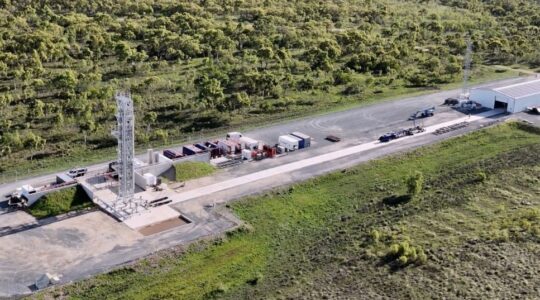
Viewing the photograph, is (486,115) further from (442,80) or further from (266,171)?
(266,171)

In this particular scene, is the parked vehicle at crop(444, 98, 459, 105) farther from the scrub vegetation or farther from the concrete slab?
the concrete slab

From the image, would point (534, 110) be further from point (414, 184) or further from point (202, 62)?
point (202, 62)

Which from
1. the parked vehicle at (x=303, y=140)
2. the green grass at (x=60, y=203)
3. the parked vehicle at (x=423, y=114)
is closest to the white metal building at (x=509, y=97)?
the parked vehicle at (x=423, y=114)

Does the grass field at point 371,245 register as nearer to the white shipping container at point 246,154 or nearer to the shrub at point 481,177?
the shrub at point 481,177

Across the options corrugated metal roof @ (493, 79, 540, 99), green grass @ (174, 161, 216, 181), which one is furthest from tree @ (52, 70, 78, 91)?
corrugated metal roof @ (493, 79, 540, 99)

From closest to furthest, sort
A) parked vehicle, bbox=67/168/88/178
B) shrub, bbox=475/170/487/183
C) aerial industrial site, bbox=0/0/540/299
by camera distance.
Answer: aerial industrial site, bbox=0/0/540/299
parked vehicle, bbox=67/168/88/178
shrub, bbox=475/170/487/183

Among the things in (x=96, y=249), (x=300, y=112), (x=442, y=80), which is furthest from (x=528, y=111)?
(x=96, y=249)

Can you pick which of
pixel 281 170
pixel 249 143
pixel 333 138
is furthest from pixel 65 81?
pixel 333 138
